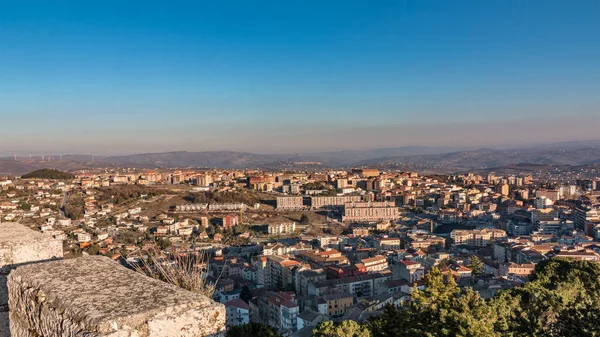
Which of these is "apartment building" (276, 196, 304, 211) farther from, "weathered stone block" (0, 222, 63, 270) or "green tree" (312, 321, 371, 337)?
"weathered stone block" (0, 222, 63, 270)

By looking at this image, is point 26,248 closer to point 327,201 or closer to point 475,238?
point 475,238

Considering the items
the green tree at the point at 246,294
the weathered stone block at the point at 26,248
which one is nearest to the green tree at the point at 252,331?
the weathered stone block at the point at 26,248

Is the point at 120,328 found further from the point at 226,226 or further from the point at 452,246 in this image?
the point at 226,226

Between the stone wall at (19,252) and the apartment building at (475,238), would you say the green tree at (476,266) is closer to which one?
the apartment building at (475,238)

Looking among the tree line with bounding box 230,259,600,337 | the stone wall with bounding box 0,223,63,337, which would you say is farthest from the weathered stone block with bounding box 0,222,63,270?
the tree line with bounding box 230,259,600,337

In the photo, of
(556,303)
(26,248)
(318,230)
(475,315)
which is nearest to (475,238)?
(318,230)
